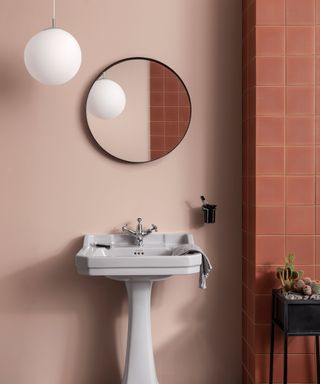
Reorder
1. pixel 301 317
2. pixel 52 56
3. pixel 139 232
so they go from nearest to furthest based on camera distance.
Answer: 1. pixel 301 317
2. pixel 52 56
3. pixel 139 232

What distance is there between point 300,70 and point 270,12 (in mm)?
331

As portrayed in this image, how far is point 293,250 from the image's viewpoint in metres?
3.09

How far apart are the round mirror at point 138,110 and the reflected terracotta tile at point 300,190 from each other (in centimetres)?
66

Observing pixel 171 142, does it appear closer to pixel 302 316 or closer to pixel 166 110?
pixel 166 110

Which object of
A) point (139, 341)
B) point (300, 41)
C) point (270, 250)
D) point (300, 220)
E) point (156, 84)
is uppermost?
point (300, 41)

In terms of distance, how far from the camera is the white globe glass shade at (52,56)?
115 inches

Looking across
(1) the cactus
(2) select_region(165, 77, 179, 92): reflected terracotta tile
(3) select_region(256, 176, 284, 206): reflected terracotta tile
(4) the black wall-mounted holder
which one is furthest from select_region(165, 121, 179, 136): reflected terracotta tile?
(1) the cactus

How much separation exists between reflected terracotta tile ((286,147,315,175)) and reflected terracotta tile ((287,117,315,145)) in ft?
0.13

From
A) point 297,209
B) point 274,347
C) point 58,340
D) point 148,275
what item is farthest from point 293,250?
point 58,340

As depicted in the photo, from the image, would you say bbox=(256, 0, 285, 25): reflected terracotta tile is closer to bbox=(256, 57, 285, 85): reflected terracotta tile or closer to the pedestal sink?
bbox=(256, 57, 285, 85): reflected terracotta tile

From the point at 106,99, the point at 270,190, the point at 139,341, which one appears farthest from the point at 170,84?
the point at 139,341

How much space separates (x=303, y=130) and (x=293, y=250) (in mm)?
613

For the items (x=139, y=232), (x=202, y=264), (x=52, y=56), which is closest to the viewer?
(x=52, y=56)

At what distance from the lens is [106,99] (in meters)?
3.30
